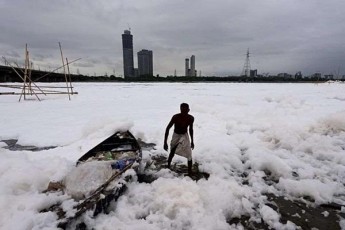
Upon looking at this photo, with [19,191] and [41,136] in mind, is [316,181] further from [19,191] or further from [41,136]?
[41,136]

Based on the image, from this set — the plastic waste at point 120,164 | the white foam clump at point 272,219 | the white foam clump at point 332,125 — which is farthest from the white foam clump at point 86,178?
the white foam clump at point 332,125

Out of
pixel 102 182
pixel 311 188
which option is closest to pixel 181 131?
pixel 102 182

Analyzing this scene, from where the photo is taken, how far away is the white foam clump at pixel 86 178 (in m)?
4.46

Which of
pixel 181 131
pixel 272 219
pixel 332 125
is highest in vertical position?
pixel 181 131

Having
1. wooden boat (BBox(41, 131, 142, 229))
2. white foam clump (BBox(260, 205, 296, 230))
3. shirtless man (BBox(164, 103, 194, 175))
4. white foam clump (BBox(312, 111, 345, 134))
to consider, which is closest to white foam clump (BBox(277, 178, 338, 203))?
white foam clump (BBox(260, 205, 296, 230))

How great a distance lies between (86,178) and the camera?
4.70m

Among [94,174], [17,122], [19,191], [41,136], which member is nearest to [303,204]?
[94,174]

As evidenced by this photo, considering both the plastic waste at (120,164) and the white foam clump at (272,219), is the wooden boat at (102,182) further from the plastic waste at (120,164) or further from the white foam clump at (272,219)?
the white foam clump at (272,219)

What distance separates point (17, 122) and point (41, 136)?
3.32 metres

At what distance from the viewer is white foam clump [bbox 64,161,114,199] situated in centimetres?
446

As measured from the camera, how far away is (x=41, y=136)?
384 inches

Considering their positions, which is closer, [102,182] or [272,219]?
[272,219]

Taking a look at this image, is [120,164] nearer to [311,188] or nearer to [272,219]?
[272,219]

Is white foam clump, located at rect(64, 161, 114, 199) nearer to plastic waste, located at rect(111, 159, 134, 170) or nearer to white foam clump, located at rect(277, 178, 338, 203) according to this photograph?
plastic waste, located at rect(111, 159, 134, 170)
